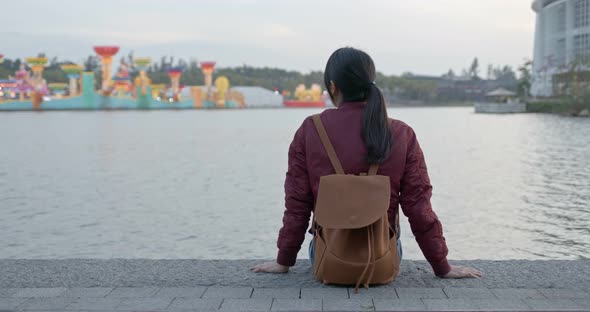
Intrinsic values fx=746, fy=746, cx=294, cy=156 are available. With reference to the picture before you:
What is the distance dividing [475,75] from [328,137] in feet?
524

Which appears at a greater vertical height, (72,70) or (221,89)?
(72,70)

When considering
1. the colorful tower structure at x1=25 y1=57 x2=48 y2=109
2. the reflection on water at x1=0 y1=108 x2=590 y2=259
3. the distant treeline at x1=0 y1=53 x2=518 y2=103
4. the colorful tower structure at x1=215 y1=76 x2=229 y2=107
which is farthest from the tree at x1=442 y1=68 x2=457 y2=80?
the reflection on water at x1=0 y1=108 x2=590 y2=259

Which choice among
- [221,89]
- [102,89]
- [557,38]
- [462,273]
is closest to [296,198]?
[462,273]

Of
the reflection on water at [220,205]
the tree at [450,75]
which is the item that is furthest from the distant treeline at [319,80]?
the reflection on water at [220,205]

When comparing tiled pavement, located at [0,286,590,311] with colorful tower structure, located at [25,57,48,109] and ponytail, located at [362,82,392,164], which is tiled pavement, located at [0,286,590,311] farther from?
colorful tower structure, located at [25,57,48,109]

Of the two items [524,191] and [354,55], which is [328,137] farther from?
[524,191]

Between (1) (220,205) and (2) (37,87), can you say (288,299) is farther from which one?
(2) (37,87)

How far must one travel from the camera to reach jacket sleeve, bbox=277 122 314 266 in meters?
3.53

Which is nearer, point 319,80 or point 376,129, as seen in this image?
point 376,129

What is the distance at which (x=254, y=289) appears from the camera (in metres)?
3.41

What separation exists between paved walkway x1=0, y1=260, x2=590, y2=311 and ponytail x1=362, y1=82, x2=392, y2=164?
618mm

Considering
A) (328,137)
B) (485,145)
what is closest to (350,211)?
(328,137)

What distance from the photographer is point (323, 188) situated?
325 centimetres

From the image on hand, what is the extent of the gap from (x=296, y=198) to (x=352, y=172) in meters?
0.32
